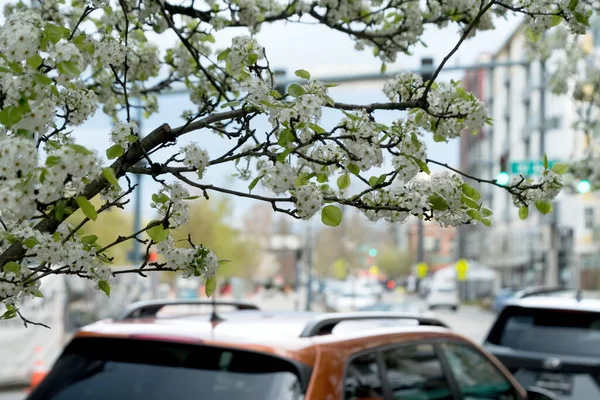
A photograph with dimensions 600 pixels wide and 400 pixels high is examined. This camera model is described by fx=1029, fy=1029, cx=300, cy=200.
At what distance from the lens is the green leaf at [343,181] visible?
119 inches

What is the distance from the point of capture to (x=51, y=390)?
426 cm

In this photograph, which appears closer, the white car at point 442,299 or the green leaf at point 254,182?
the green leaf at point 254,182

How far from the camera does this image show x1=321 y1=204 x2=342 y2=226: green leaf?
281cm

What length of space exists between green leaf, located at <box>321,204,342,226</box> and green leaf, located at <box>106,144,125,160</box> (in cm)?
57

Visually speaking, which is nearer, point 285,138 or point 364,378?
point 285,138

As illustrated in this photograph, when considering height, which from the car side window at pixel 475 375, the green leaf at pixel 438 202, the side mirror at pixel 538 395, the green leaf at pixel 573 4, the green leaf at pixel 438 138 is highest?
the green leaf at pixel 573 4

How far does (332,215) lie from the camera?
282 cm

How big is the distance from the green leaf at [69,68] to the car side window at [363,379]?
2034mm

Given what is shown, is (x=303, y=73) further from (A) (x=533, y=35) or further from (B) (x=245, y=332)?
(B) (x=245, y=332)

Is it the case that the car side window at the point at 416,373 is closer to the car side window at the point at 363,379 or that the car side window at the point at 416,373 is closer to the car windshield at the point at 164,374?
the car side window at the point at 363,379

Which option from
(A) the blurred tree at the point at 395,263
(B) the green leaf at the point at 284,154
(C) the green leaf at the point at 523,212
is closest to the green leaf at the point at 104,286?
(B) the green leaf at the point at 284,154

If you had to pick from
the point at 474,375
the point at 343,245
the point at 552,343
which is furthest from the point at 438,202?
the point at 343,245

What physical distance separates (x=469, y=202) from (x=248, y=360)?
132 cm

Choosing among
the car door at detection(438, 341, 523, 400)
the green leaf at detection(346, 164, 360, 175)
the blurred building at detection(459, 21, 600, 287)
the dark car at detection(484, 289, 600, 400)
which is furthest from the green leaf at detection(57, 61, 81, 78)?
the blurred building at detection(459, 21, 600, 287)
